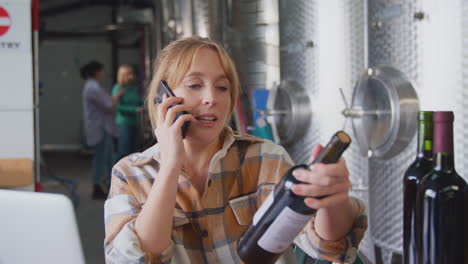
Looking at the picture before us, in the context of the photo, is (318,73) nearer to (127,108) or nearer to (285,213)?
(285,213)

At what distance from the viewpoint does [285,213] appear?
2.56 feet

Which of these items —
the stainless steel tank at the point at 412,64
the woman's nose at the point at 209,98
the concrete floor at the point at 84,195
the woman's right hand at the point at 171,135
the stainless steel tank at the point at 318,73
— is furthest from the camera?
the concrete floor at the point at 84,195

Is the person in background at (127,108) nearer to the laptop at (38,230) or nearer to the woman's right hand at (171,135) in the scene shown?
the woman's right hand at (171,135)

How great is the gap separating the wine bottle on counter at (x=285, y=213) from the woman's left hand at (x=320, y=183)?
0.6 inches

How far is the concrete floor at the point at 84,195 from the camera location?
170 inches

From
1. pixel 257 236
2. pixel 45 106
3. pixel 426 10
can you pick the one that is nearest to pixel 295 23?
pixel 426 10

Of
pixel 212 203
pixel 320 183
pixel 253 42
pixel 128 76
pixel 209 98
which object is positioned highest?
pixel 253 42

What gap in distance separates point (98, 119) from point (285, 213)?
5.64m

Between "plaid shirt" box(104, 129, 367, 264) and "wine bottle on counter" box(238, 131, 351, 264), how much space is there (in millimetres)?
228

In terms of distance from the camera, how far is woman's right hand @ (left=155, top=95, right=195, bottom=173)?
103 centimetres

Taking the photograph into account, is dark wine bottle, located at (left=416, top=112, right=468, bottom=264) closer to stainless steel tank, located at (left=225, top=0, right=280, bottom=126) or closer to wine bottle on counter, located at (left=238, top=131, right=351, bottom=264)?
wine bottle on counter, located at (left=238, top=131, right=351, bottom=264)

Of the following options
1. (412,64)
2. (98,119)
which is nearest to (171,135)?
(412,64)

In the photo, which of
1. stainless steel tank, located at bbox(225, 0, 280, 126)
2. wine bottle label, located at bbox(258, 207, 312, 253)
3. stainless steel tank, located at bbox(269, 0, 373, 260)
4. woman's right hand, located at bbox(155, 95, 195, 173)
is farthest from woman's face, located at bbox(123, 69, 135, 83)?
wine bottle label, located at bbox(258, 207, 312, 253)

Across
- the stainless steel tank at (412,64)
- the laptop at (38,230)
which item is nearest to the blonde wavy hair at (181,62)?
the laptop at (38,230)
